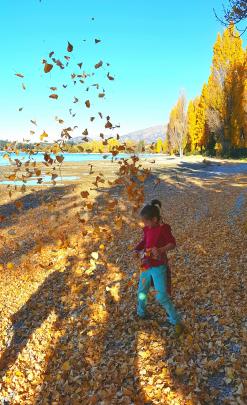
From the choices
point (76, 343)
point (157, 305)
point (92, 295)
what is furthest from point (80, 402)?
point (92, 295)

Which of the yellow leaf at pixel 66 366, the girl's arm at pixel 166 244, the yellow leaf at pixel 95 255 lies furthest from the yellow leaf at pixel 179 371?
the yellow leaf at pixel 95 255

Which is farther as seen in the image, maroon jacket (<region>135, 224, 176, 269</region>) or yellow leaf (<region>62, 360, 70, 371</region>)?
yellow leaf (<region>62, 360, 70, 371</region>)

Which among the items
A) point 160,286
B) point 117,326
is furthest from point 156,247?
point 117,326

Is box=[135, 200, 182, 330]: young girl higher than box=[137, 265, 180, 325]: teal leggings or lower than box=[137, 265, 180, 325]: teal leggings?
higher

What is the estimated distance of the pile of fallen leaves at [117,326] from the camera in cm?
438

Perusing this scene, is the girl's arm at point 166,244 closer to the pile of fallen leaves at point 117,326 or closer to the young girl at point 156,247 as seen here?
the young girl at point 156,247

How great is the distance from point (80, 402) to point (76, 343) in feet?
4.32

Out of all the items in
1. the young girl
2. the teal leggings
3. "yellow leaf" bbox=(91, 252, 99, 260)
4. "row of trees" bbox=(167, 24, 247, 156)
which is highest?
"row of trees" bbox=(167, 24, 247, 156)

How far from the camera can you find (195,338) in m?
5.05

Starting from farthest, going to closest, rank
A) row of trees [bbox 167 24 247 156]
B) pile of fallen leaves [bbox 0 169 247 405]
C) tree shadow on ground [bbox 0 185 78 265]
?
row of trees [bbox 167 24 247 156] < tree shadow on ground [bbox 0 185 78 265] < pile of fallen leaves [bbox 0 169 247 405]

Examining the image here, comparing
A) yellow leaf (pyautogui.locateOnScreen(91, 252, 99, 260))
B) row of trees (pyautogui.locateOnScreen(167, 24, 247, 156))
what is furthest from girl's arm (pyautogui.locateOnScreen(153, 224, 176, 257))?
row of trees (pyautogui.locateOnScreen(167, 24, 247, 156))

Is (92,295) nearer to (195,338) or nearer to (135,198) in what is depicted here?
(195,338)

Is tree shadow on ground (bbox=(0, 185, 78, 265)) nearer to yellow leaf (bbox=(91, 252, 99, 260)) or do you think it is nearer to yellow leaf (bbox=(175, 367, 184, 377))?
yellow leaf (bbox=(91, 252, 99, 260))

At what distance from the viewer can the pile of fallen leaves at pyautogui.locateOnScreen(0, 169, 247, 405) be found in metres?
4.38
